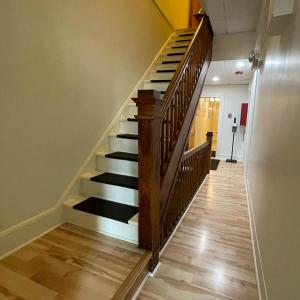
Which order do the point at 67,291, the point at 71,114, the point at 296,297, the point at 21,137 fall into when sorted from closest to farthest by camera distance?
1. the point at 296,297
2. the point at 67,291
3. the point at 21,137
4. the point at 71,114

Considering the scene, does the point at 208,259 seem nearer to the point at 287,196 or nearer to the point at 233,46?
the point at 287,196

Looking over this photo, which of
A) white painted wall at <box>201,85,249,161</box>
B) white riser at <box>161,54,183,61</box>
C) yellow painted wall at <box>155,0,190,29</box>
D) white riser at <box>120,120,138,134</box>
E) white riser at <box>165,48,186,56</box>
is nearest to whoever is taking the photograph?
Result: white riser at <box>120,120,138,134</box>

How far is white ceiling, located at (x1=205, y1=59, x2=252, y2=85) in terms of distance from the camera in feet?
14.4

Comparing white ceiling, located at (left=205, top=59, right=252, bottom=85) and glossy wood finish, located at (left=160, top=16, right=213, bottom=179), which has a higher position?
white ceiling, located at (left=205, top=59, right=252, bottom=85)

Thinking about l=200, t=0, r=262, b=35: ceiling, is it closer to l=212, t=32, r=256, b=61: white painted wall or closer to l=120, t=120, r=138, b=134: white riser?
l=212, t=32, r=256, b=61: white painted wall

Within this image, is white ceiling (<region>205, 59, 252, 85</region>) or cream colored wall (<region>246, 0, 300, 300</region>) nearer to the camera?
cream colored wall (<region>246, 0, 300, 300</region>)

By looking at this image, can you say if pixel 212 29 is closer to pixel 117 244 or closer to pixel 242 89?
pixel 242 89

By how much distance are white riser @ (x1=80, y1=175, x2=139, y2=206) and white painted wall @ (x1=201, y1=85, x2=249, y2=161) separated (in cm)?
555

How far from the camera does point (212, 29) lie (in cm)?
394

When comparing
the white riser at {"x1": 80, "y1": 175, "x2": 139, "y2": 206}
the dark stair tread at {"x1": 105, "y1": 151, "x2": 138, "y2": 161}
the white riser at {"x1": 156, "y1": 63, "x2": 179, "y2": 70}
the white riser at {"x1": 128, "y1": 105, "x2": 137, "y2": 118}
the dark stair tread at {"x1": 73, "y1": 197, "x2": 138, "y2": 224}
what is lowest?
the dark stair tread at {"x1": 73, "y1": 197, "x2": 138, "y2": 224}

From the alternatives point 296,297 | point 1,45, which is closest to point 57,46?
point 1,45

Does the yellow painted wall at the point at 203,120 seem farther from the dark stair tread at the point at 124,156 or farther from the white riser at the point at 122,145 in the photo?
the dark stair tread at the point at 124,156

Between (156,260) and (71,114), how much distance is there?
1599 mm

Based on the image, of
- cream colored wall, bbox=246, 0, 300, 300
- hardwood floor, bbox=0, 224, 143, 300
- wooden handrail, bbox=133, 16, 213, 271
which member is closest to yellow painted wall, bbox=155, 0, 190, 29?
wooden handrail, bbox=133, 16, 213, 271
